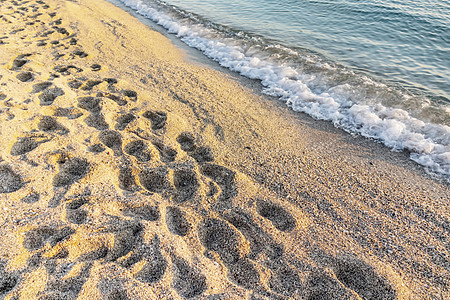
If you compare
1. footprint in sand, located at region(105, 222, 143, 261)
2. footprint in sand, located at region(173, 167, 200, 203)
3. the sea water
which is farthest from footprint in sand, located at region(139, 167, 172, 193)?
the sea water

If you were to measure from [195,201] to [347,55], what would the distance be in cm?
692

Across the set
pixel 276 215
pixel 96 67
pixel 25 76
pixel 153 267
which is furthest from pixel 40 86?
pixel 276 215

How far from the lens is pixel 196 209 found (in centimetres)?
308

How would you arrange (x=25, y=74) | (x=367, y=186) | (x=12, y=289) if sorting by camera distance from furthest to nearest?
(x=25, y=74)
(x=367, y=186)
(x=12, y=289)

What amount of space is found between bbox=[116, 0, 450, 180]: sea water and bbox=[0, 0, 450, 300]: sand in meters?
0.65

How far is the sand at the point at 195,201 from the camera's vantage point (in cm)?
238

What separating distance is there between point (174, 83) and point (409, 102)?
4.92 metres

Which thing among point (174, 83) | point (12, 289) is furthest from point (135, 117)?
point (12, 289)

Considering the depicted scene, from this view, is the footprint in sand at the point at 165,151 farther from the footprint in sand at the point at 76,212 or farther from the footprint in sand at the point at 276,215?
the footprint in sand at the point at 276,215

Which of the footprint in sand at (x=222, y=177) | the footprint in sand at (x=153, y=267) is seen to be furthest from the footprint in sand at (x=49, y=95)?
the footprint in sand at (x=153, y=267)

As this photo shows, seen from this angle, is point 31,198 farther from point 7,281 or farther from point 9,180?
point 7,281

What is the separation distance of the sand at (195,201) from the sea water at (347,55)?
0.65 metres

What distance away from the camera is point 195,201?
3172 mm

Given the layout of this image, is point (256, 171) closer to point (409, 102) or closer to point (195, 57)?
point (409, 102)
